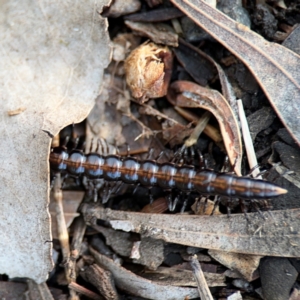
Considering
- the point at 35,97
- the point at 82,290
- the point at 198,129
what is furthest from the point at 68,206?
the point at 198,129

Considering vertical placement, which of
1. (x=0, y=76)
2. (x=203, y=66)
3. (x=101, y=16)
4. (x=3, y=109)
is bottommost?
(x=3, y=109)

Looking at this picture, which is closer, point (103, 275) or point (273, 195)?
point (273, 195)

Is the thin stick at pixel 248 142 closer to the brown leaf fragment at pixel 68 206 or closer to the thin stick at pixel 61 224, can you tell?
the brown leaf fragment at pixel 68 206

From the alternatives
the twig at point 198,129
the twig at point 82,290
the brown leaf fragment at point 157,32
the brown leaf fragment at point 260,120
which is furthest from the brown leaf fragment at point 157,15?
the twig at point 82,290

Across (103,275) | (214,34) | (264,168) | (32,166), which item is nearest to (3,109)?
(32,166)

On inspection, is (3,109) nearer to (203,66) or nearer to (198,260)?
(203,66)

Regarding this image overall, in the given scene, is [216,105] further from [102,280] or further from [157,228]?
[102,280]
